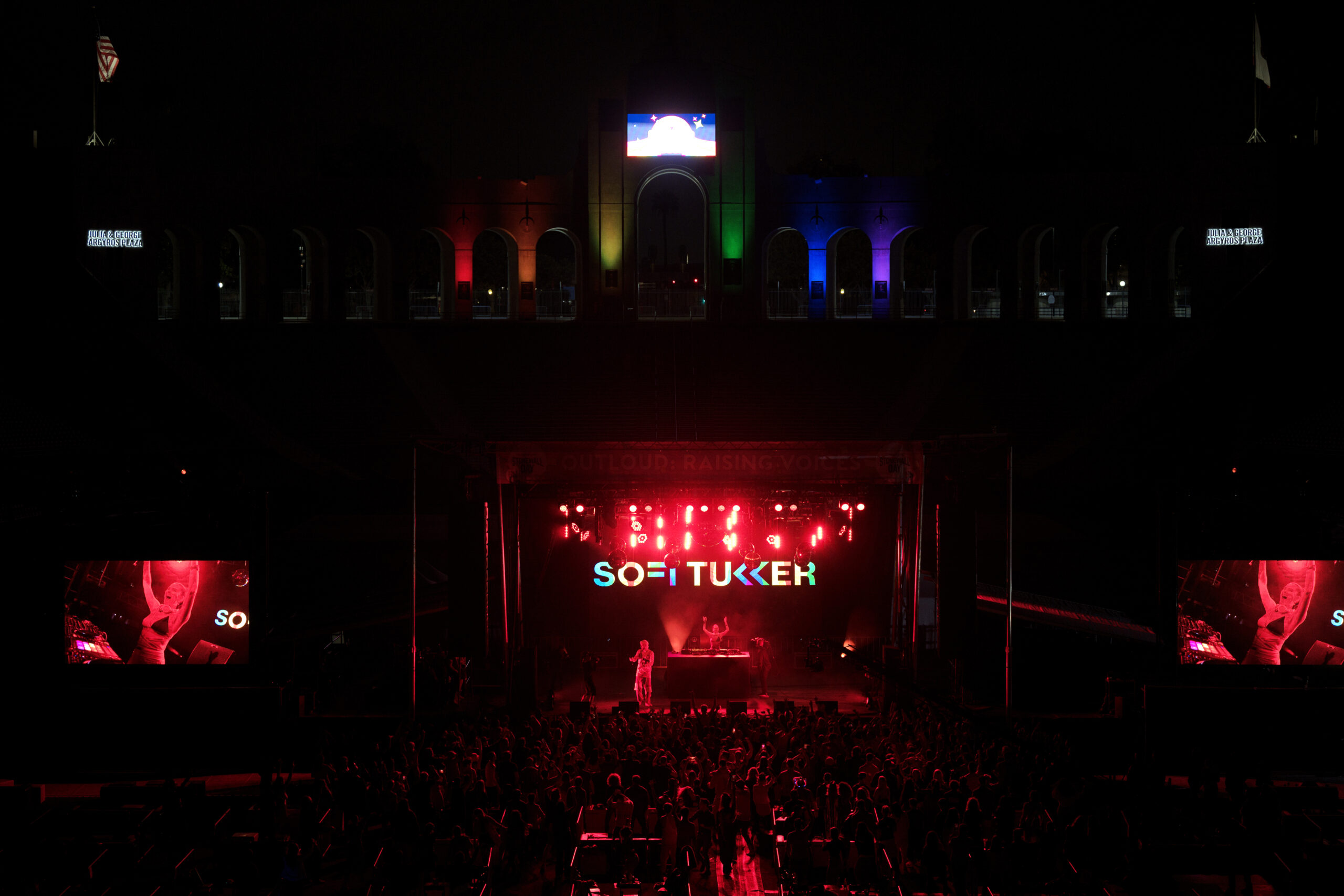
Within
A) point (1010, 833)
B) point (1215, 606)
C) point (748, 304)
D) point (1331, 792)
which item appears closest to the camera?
point (1010, 833)

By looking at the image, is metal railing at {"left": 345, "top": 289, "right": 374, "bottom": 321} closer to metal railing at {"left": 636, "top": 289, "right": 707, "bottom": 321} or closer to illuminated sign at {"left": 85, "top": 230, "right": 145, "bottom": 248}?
illuminated sign at {"left": 85, "top": 230, "right": 145, "bottom": 248}

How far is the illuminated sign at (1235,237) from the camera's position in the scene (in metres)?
30.9

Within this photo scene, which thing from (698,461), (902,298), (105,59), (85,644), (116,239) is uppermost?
(105,59)

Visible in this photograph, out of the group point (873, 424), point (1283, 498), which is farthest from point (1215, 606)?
point (873, 424)

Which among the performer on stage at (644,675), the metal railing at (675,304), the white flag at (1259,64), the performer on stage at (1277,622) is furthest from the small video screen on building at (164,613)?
the white flag at (1259,64)

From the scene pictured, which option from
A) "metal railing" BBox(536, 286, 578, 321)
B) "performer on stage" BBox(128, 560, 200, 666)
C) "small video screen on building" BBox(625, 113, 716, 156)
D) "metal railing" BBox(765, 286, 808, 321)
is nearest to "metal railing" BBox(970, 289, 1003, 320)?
"metal railing" BBox(765, 286, 808, 321)

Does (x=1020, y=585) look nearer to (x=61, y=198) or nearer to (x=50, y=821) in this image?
(x=50, y=821)

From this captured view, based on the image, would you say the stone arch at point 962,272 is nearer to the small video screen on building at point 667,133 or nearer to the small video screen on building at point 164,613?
Result: the small video screen on building at point 667,133

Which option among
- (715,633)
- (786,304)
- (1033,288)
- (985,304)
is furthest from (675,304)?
(715,633)

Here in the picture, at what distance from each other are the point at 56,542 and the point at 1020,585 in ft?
67.0

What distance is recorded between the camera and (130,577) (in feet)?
76.5

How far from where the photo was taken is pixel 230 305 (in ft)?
112

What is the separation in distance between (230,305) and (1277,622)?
28674 millimetres

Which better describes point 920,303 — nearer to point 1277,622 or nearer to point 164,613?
point 1277,622
